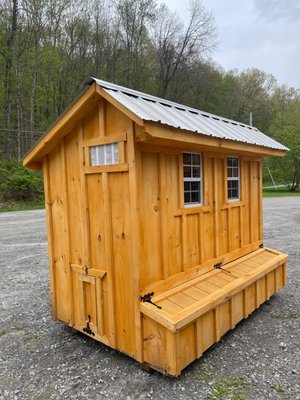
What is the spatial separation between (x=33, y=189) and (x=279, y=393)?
58.6ft

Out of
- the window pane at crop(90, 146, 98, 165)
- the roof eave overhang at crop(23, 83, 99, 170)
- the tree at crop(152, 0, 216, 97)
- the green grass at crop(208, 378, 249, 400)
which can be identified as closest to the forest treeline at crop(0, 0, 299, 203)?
the tree at crop(152, 0, 216, 97)

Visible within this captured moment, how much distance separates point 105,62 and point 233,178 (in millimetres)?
24784

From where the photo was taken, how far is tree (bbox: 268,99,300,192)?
3117 centimetres

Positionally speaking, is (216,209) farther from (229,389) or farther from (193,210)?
(229,389)

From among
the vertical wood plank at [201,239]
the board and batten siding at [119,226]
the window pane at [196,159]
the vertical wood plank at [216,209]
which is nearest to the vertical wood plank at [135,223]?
the board and batten siding at [119,226]

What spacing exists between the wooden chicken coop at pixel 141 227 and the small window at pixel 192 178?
0.01 m

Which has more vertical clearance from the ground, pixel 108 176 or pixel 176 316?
pixel 108 176

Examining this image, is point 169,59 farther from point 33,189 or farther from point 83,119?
point 83,119

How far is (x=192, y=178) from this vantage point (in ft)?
11.8

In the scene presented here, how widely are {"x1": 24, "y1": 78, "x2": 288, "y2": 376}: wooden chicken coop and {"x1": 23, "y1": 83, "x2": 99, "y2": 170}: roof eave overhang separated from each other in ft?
0.04

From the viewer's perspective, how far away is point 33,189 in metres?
18.3

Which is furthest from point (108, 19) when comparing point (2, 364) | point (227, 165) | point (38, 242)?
point (2, 364)

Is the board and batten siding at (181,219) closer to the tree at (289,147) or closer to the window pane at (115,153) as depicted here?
the window pane at (115,153)

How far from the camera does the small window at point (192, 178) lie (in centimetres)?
351
